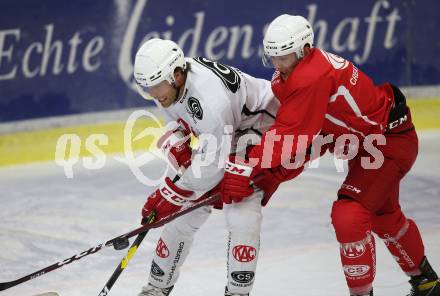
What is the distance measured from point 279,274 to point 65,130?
306 cm

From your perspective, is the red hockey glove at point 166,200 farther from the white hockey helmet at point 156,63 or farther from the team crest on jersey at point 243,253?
the white hockey helmet at point 156,63

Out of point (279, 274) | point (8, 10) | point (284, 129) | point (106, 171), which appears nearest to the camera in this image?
point (284, 129)

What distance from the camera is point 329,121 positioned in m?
3.48

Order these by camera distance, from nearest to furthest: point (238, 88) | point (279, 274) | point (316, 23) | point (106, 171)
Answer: point (238, 88) < point (279, 274) < point (106, 171) < point (316, 23)

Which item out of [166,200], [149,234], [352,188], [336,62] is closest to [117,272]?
[166,200]

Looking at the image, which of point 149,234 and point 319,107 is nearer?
point 319,107

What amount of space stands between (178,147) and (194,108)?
1.20ft

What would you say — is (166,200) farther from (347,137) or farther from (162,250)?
(347,137)

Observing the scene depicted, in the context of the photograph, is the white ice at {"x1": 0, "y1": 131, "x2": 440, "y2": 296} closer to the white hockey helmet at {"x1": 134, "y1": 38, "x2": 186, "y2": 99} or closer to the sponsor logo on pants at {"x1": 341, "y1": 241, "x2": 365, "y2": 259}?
the sponsor logo on pants at {"x1": 341, "y1": 241, "x2": 365, "y2": 259}

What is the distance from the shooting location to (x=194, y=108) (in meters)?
3.43

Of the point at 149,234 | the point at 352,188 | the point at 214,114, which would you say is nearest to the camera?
the point at 214,114

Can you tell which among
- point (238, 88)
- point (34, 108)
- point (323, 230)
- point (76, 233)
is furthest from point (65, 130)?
point (238, 88)

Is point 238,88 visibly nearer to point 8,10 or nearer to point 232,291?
point 232,291

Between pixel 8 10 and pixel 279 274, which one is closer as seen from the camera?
pixel 279 274
